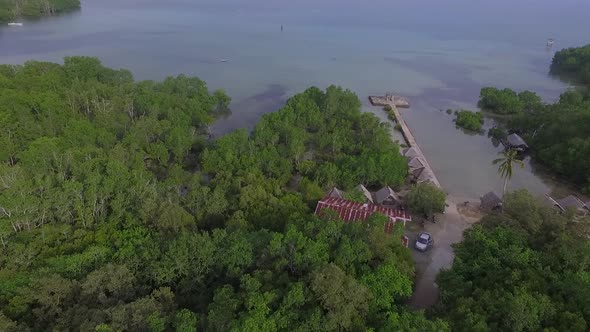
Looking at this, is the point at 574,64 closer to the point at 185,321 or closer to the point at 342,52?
the point at 342,52

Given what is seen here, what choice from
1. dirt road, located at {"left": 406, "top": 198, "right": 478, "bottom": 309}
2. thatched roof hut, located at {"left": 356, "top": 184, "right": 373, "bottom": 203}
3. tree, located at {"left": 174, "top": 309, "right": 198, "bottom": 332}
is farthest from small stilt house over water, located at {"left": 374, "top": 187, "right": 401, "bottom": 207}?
tree, located at {"left": 174, "top": 309, "right": 198, "bottom": 332}

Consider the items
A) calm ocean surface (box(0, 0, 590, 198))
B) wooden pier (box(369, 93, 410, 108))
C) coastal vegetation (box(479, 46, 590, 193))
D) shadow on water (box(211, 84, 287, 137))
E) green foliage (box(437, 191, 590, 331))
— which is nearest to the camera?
green foliage (box(437, 191, 590, 331))

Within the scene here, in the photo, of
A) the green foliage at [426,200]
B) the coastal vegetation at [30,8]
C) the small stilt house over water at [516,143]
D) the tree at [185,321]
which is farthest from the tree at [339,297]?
the coastal vegetation at [30,8]

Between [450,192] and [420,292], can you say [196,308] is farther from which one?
[450,192]

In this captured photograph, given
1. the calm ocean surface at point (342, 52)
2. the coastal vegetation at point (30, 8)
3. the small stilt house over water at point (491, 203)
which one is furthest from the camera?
the coastal vegetation at point (30, 8)

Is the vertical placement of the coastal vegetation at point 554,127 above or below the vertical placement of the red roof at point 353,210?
above

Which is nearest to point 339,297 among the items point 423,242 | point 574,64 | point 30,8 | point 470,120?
point 423,242

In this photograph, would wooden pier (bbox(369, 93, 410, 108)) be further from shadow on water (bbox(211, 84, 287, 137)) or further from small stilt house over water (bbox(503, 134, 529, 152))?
small stilt house over water (bbox(503, 134, 529, 152))

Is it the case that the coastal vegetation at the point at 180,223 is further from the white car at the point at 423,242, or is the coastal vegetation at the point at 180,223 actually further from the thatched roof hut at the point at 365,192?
the white car at the point at 423,242
